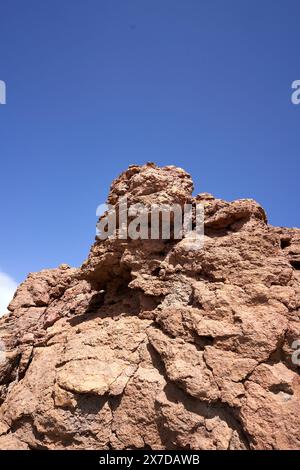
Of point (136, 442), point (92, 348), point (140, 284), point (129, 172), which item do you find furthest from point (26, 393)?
point (129, 172)

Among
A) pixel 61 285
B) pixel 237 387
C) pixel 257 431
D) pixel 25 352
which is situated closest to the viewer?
pixel 257 431

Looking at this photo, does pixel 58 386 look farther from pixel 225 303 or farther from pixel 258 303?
pixel 258 303

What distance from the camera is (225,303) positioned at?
20.2ft

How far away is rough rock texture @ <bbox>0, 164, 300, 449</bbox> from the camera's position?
5266mm

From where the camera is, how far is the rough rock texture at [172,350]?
5.27 meters

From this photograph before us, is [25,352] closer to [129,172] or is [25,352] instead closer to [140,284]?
[140,284]

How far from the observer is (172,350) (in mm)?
5961

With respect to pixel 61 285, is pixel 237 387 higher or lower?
lower

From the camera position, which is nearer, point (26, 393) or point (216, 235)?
point (26, 393)

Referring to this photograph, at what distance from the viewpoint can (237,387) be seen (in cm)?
532

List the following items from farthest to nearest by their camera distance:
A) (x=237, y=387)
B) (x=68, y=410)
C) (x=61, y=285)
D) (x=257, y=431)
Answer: (x=61, y=285), (x=68, y=410), (x=237, y=387), (x=257, y=431)

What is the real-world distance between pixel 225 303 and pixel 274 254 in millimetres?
1605

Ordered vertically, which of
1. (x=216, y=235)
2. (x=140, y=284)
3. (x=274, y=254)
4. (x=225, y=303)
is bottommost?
(x=225, y=303)

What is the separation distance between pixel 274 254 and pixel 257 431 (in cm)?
330
